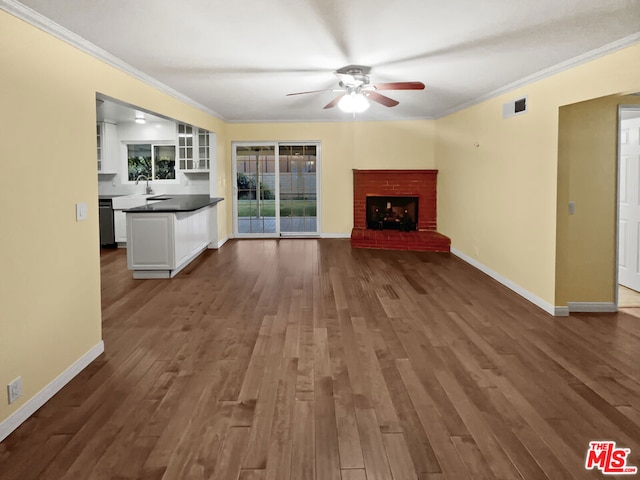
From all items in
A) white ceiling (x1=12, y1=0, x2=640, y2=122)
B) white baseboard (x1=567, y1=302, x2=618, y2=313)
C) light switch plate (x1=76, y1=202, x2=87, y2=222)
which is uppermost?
white ceiling (x1=12, y1=0, x2=640, y2=122)

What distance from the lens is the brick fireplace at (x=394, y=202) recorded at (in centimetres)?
926

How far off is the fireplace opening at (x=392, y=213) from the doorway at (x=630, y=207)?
4.08 meters

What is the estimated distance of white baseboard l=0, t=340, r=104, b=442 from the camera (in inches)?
102

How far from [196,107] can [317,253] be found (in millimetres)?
2985

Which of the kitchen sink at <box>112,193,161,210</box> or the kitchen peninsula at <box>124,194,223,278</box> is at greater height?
the kitchen sink at <box>112,193,161,210</box>

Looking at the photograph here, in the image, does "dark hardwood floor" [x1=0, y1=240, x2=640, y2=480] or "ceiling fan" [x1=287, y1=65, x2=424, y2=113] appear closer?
"dark hardwood floor" [x1=0, y1=240, x2=640, y2=480]

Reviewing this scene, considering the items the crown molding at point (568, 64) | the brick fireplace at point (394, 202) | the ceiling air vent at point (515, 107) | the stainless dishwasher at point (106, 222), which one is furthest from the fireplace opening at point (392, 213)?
the stainless dishwasher at point (106, 222)

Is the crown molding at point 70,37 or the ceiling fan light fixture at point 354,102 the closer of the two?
→ the crown molding at point 70,37

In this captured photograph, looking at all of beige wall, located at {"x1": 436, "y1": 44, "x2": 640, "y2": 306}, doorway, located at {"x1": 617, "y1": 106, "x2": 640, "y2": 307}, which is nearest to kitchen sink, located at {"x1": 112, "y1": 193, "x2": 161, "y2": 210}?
beige wall, located at {"x1": 436, "y1": 44, "x2": 640, "y2": 306}

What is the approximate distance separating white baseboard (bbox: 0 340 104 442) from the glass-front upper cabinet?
5426mm

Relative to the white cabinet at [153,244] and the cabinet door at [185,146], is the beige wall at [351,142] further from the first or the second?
the white cabinet at [153,244]

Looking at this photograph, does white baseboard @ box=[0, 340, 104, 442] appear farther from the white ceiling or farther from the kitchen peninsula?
the kitchen peninsula

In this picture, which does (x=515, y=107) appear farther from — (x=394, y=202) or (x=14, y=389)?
(x=14, y=389)

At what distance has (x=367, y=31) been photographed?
341cm
